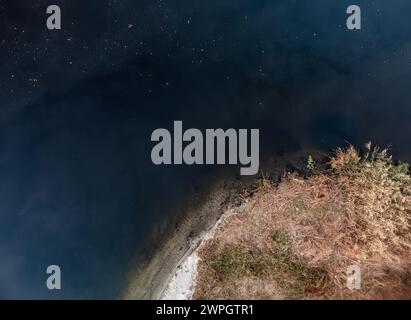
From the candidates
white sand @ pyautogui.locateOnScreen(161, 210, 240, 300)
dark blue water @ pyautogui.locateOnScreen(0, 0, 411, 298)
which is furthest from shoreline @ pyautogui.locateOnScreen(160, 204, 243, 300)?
dark blue water @ pyautogui.locateOnScreen(0, 0, 411, 298)

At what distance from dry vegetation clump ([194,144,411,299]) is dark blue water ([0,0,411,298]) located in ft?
2.19

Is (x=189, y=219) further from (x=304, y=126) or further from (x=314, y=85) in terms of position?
(x=314, y=85)

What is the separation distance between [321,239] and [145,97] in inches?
127

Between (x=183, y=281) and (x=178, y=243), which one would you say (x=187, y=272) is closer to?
(x=183, y=281)

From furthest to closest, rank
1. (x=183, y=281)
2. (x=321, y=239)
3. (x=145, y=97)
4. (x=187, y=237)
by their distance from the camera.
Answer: (x=145, y=97)
(x=187, y=237)
(x=183, y=281)
(x=321, y=239)

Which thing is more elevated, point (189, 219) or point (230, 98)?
point (230, 98)

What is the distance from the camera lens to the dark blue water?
5.50 metres

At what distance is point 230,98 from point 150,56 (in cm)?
135

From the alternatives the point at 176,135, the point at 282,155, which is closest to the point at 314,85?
the point at 282,155

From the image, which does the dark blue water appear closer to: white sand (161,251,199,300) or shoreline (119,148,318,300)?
shoreline (119,148,318,300)

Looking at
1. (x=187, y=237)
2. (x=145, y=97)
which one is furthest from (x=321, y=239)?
(x=145, y=97)

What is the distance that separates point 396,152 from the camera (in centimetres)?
544

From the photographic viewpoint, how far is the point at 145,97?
5582mm
